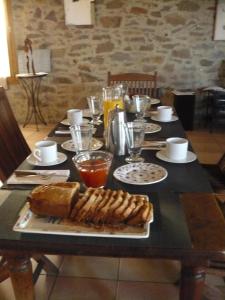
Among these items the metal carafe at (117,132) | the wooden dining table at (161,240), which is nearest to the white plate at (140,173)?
the wooden dining table at (161,240)

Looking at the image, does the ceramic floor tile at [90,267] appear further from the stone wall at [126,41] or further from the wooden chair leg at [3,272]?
the stone wall at [126,41]

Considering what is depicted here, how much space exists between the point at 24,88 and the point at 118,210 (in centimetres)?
423

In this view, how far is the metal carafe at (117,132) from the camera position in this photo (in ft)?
4.89

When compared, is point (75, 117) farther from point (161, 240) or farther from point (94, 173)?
point (161, 240)

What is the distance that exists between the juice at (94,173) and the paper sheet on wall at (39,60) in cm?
372

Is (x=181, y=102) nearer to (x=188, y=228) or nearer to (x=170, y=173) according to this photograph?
(x=170, y=173)

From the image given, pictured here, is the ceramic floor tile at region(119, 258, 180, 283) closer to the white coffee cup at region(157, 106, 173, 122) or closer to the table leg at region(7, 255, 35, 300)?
the table leg at region(7, 255, 35, 300)

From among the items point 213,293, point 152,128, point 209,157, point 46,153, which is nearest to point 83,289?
point 213,293

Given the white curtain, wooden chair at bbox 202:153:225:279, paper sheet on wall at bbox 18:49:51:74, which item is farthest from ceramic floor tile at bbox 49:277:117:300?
the white curtain

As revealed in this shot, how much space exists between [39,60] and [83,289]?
11.9 feet

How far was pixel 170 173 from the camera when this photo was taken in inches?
50.1

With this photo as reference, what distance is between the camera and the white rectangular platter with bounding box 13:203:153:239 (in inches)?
33.7

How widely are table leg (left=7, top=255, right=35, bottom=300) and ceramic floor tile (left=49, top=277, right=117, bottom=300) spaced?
61 centimetres

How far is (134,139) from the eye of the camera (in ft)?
4.60
